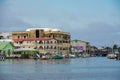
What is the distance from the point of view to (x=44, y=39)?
312 ft

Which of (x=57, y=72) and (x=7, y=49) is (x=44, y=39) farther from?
(x=57, y=72)

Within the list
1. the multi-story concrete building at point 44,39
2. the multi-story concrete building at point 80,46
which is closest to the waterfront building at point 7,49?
the multi-story concrete building at point 44,39

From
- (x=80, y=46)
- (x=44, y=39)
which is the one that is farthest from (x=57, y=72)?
(x=80, y=46)

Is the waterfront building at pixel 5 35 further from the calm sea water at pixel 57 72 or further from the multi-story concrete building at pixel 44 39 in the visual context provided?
the calm sea water at pixel 57 72

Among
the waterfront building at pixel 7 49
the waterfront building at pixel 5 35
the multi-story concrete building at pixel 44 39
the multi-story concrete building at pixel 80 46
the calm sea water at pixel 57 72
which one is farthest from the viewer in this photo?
the multi-story concrete building at pixel 80 46

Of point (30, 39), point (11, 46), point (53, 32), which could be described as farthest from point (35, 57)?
point (53, 32)

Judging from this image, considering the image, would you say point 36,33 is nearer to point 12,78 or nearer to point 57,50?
point 57,50

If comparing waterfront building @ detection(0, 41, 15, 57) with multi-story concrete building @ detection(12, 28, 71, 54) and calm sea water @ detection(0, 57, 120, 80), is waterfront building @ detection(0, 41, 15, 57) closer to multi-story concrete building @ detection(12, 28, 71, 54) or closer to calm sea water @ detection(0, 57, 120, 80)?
multi-story concrete building @ detection(12, 28, 71, 54)

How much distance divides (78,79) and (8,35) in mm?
88494

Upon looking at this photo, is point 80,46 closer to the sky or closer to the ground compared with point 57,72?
closer to the sky

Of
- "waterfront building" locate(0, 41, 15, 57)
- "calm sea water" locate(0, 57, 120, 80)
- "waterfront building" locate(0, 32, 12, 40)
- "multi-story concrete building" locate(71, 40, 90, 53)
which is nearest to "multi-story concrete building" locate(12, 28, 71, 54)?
"waterfront building" locate(0, 32, 12, 40)

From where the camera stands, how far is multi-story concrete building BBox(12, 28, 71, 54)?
313 feet

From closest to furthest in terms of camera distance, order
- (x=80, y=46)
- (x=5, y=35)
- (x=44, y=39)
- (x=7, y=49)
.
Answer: (x=7, y=49) → (x=44, y=39) → (x=5, y=35) → (x=80, y=46)

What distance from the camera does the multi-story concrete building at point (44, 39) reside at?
313ft
